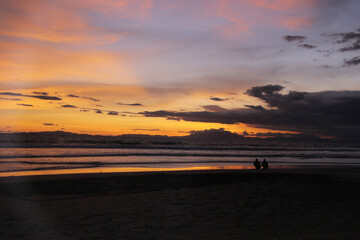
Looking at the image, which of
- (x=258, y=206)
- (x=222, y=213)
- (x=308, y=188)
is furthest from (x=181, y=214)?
(x=308, y=188)

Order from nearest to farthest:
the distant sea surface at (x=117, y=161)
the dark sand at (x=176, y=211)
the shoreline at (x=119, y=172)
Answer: the dark sand at (x=176, y=211) < the shoreline at (x=119, y=172) < the distant sea surface at (x=117, y=161)

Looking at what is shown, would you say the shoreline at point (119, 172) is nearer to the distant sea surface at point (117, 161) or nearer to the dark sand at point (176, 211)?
the distant sea surface at point (117, 161)

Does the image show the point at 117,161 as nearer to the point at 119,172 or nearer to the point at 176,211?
the point at 119,172

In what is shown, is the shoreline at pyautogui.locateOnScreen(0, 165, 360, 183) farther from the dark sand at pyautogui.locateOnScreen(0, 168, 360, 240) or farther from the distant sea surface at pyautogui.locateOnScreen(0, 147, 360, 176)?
the dark sand at pyautogui.locateOnScreen(0, 168, 360, 240)

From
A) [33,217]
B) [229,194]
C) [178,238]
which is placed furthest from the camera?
[229,194]

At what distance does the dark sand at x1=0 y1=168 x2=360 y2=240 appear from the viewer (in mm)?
8320

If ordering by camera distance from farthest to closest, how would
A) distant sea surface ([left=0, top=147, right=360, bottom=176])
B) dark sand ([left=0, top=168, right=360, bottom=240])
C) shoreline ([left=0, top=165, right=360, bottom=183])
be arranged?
distant sea surface ([left=0, top=147, right=360, bottom=176]), shoreline ([left=0, top=165, right=360, bottom=183]), dark sand ([left=0, top=168, right=360, bottom=240])

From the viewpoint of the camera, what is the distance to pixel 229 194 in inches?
573

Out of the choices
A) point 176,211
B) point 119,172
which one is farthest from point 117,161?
point 176,211

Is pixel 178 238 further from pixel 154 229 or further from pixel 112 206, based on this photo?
pixel 112 206

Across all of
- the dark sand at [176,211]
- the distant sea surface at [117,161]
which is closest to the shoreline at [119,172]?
the distant sea surface at [117,161]

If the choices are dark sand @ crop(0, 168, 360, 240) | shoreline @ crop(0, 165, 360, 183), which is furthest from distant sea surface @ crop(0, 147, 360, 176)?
dark sand @ crop(0, 168, 360, 240)

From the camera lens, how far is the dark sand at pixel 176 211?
8.32 meters

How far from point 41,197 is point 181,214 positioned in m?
6.03
